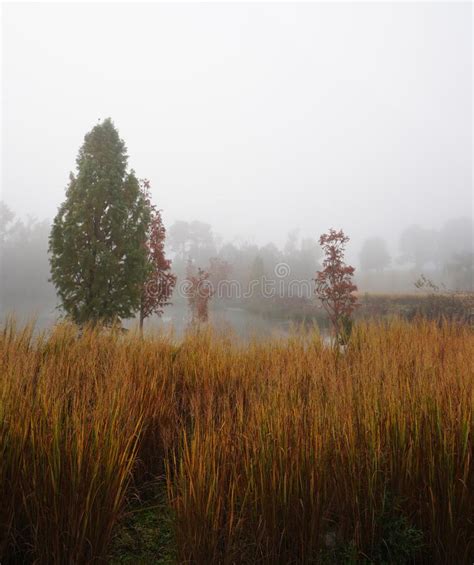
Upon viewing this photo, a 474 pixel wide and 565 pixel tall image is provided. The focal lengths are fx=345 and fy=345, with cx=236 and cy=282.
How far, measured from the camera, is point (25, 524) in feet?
7.02

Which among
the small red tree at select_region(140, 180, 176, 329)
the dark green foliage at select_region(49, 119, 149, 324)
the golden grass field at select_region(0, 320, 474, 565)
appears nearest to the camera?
the golden grass field at select_region(0, 320, 474, 565)

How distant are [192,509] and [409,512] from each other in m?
1.47

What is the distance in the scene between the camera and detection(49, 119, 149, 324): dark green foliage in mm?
10789

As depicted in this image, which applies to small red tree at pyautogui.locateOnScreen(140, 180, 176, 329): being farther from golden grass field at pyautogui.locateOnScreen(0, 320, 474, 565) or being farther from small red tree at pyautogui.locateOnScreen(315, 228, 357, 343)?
golden grass field at pyautogui.locateOnScreen(0, 320, 474, 565)

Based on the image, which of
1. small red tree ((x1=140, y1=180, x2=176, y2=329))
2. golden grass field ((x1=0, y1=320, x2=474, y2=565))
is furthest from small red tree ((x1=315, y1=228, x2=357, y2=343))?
golden grass field ((x1=0, y1=320, x2=474, y2=565))

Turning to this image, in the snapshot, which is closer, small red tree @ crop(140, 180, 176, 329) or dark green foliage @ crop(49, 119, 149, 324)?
dark green foliage @ crop(49, 119, 149, 324)

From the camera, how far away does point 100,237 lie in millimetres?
11500

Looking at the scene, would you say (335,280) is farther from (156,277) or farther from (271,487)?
(271,487)

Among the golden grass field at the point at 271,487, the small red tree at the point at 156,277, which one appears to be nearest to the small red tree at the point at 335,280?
the small red tree at the point at 156,277

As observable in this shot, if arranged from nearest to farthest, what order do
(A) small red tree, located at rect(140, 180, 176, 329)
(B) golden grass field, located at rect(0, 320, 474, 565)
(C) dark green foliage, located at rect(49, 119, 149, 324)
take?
1. (B) golden grass field, located at rect(0, 320, 474, 565)
2. (C) dark green foliage, located at rect(49, 119, 149, 324)
3. (A) small red tree, located at rect(140, 180, 176, 329)

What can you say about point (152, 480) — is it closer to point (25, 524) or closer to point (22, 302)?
point (25, 524)

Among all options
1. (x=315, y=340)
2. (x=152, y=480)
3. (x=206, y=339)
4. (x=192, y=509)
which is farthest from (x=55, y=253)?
(x=192, y=509)

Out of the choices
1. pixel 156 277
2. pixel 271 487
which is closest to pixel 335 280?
pixel 156 277

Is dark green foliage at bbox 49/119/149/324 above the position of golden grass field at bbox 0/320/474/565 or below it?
above
